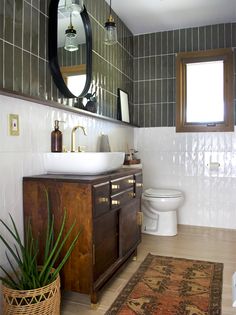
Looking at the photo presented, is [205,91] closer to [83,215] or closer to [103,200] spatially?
[103,200]

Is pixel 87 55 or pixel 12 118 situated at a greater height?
pixel 87 55

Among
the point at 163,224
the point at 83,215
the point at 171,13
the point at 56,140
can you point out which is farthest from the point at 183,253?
the point at 171,13

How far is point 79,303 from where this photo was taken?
1732 millimetres

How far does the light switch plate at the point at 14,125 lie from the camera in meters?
1.56

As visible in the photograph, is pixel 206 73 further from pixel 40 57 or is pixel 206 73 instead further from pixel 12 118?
pixel 12 118

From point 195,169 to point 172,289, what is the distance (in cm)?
176

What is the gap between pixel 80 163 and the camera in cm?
169

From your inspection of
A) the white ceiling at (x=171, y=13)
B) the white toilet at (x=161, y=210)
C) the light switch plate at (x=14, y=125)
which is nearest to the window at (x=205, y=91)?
the white ceiling at (x=171, y=13)

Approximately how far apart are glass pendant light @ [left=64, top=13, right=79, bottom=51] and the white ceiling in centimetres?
89

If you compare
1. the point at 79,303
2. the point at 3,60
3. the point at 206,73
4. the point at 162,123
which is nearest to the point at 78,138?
the point at 3,60

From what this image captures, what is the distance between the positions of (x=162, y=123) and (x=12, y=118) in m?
2.23

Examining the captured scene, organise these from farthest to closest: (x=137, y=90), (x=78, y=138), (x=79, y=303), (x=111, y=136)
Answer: (x=137, y=90) → (x=111, y=136) → (x=78, y=138) → (x=79, y=303)

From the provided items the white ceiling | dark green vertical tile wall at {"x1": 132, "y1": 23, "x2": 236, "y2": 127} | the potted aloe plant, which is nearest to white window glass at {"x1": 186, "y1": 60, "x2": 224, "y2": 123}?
dark green vertical tile wall at {"x1": 132, "y1": 23, "x2": 236, "y2": 127}

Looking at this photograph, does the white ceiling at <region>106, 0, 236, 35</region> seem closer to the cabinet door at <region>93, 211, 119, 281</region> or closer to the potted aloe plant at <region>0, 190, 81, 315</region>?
the cabinet door at <region>93, 211, 119, 281</region>
